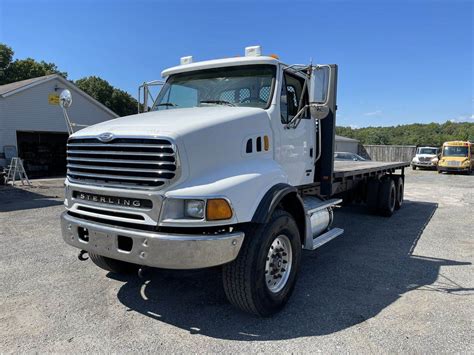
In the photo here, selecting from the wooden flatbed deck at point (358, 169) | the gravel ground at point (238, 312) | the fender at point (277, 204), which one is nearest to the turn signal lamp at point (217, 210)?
the fender at point (277, 204)

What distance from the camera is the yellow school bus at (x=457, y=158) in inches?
1014

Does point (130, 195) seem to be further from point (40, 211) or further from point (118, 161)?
point (40, 211)

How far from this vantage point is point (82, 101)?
2223cm

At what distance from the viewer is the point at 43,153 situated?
23.4m

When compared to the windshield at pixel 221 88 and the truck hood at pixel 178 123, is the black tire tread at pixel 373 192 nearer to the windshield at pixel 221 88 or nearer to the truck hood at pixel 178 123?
the windshield at pixel 221 88

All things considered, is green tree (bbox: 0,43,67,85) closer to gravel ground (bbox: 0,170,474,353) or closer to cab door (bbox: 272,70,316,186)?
gravel ground (bbox: 0,170,474,353)

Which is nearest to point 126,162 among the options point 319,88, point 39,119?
point 319,88

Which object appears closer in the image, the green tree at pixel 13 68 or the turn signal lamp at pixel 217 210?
the turn signal lamp at pixel 217 210

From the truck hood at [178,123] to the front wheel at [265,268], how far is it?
1.07 meters

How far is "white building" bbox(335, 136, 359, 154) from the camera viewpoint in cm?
3438

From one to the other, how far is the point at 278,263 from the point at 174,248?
1.30 meters

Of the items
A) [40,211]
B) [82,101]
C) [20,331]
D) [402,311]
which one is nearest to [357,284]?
[402,311]

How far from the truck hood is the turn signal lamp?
66cm

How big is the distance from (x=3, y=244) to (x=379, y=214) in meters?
8.20
